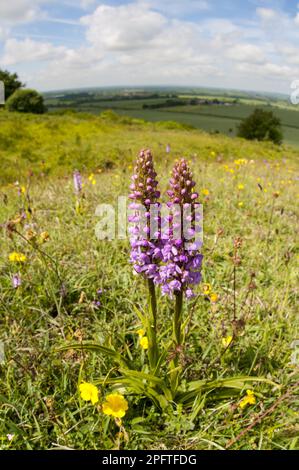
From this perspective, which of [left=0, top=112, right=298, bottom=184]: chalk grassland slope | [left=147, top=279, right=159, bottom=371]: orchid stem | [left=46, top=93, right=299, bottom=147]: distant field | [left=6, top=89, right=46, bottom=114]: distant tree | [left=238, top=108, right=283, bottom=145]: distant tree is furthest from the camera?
[left=238, top=108, right=283, bottom=145]: distant tree

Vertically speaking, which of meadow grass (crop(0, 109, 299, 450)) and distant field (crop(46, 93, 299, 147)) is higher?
distant field (crop(46, 93, 299, 147))

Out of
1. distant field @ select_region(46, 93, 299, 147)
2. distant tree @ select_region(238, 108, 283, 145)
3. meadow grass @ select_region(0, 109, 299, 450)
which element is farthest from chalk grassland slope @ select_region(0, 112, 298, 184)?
distant tree @ select_region(238, 108, 283, 145)

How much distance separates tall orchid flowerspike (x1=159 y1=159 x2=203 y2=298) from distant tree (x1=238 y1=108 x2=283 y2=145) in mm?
61197

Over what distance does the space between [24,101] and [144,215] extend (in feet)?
186

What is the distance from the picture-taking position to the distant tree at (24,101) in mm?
52031

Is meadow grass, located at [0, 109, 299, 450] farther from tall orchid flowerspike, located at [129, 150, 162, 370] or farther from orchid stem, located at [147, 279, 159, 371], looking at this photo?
tall orchid flowerspike, located at [129, 150, 162, 370]

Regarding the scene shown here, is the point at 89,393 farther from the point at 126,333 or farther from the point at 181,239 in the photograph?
the point at 181,239

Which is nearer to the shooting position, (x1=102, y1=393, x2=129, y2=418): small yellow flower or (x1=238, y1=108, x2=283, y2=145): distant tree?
(x1=102, y1=393, x2=129, y2=418): small yellow flower

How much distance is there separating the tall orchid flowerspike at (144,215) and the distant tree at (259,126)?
61.2 metres

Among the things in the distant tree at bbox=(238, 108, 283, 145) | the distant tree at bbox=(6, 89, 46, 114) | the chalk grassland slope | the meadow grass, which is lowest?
the meadow grass

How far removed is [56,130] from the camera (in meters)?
25.6

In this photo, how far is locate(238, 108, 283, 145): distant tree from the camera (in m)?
59.1

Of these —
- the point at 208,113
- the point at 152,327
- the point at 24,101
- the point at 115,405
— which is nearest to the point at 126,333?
the point at 152,327

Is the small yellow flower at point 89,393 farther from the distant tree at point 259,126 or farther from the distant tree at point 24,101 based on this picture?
the distant tree at point 259,126
